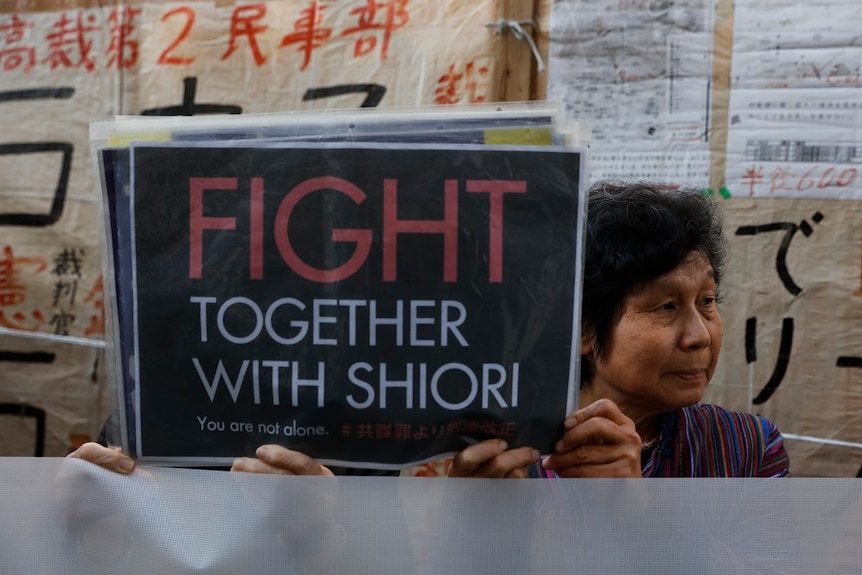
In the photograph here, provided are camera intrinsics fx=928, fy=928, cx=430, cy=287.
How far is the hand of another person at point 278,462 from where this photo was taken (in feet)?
3.34

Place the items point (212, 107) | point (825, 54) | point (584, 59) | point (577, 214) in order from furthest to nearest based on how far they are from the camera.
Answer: point (212, 107) → point (584, 59) → point (825, 54) → point (577, 214)

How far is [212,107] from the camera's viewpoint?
3027 mm

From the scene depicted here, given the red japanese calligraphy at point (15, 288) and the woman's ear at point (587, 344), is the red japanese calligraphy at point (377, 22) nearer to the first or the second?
the red japanese calligraphy at point (15, 288)

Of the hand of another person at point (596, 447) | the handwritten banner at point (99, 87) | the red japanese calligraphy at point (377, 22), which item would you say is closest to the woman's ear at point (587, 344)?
the hand of another person at point (596, 447)

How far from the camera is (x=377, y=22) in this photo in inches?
114

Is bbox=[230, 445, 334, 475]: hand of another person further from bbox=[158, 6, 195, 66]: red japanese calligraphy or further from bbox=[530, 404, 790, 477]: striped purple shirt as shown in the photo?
bbox=[158, 6, 195, 66]: red japanese calligraphy

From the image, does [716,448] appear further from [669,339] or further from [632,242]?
[632,242]

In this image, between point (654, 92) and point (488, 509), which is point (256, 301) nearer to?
point (488, 509)

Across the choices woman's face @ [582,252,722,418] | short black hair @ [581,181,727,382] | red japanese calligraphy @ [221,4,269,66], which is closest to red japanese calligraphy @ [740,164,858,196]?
short black hair @ [581,181,727,382]

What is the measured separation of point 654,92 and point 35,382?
7.33 ft

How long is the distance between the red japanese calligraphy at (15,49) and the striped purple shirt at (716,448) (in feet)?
8.26

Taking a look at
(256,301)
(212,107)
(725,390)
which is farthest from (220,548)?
(212,107)

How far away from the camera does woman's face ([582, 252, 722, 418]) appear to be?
1.48 meters

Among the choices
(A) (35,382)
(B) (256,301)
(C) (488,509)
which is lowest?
(A) (35,382)
